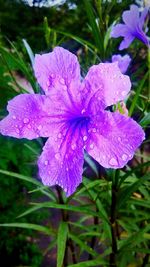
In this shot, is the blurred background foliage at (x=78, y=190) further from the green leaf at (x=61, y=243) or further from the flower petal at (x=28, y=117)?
the flower petal at (x=28, y=117)

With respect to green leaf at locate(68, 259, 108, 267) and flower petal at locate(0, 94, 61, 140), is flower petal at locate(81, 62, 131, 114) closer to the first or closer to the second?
flower petal at locate(0, 94, 61, 140)

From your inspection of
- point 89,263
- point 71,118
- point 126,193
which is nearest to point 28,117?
point 71,118

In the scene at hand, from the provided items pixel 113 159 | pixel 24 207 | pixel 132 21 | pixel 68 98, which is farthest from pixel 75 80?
pixel 24 207

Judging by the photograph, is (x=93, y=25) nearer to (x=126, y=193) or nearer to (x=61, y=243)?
(x=126, y=193)

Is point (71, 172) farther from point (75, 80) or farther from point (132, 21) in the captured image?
point (132, 21)

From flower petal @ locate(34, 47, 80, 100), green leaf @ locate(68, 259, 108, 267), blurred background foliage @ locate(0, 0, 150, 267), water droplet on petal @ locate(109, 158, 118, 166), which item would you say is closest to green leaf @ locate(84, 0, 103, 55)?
blurred background foliage @ locate(0, 0, 150, 267)

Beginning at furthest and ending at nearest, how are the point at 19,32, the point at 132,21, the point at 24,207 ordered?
the point at 19,32, the point at 24,207, the point at 132,21

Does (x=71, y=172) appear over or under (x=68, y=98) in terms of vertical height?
under
